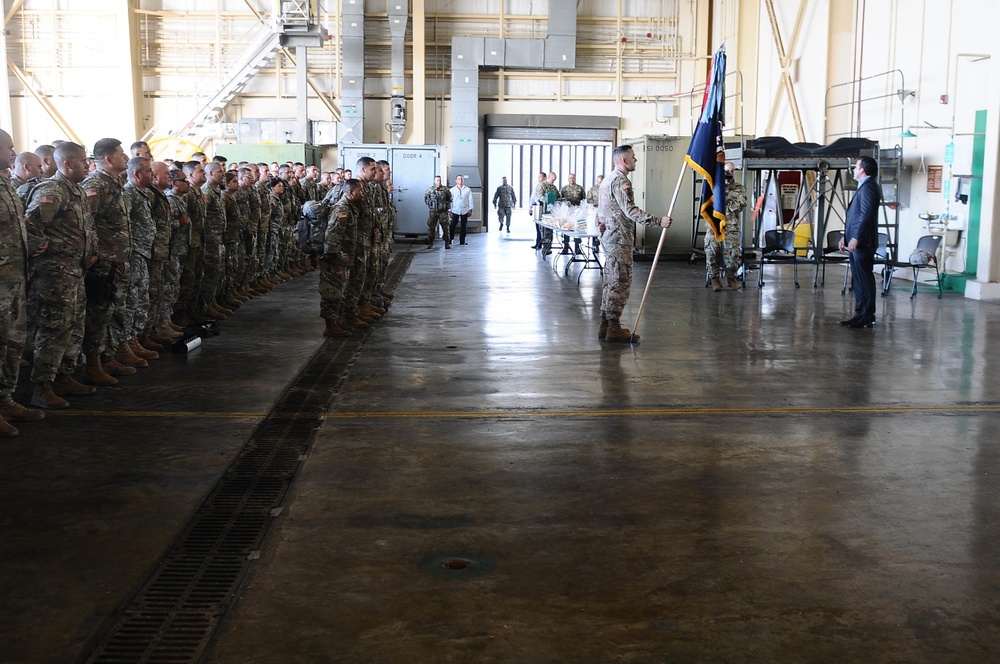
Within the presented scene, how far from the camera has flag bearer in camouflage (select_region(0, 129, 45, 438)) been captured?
5762 millimetres

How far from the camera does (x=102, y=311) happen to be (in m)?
7.07

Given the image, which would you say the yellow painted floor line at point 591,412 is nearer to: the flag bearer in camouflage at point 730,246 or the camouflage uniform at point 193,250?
the camouflage uniform at point 193,250

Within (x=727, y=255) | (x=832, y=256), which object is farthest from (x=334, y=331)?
(x=832, y=256)

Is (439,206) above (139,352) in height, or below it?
above

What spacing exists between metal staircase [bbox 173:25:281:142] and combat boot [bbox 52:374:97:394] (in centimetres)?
1919

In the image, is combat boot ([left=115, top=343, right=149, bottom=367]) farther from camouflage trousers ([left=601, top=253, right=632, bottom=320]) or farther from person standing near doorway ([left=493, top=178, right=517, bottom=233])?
person standing near doorway ([left=493, top=178, right=517, bottom=233])

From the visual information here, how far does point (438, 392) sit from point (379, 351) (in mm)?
1924

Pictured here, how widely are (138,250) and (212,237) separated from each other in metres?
2.60

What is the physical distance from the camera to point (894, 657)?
3.09 meters

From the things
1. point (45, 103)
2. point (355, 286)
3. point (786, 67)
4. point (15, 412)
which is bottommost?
point (15, 412)

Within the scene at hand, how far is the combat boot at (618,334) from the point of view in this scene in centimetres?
939

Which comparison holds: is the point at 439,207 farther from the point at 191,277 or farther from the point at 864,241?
the point at 864,241

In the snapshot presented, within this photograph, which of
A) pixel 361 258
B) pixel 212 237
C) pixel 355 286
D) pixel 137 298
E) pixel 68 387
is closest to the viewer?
pixel 68 387

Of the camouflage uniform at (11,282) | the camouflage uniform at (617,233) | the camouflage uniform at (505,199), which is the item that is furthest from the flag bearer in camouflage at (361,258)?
the camouflage uniform at (505,199)
